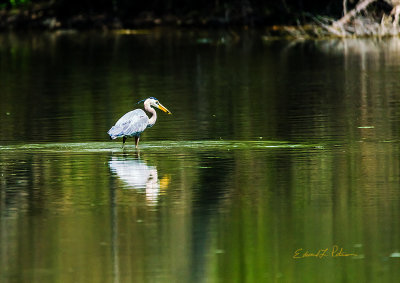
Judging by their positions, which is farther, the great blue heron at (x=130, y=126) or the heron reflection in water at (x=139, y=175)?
the great blue heron at (x=130, y=126)

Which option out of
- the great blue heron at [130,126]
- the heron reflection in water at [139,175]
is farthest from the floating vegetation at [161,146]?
the heron reflection in water at [139,175]

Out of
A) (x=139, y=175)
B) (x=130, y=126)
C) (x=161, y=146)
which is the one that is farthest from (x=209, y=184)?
(x=161, y=146)

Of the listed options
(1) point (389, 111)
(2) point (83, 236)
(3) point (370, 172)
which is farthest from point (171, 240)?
(1) point (389, 111)

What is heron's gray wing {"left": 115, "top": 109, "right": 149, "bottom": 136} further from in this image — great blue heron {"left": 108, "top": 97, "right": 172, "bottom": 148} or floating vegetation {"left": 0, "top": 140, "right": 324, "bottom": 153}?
floating vegetation {"left": 0, "top": 140, "right": 324, "bottom": 153}

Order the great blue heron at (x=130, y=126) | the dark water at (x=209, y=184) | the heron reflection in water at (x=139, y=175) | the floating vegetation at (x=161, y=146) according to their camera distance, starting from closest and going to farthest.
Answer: the dark water at (x=209, y=184) → the heron reflection in water at (x=139, y=175) → the floating vegetation at (x=161, y=146) → the great blue heron at (x=130, y=126)

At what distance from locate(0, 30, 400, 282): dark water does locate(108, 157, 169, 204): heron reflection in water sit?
0.01m

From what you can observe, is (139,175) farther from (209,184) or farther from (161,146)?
(161,146)

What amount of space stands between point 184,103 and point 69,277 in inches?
609

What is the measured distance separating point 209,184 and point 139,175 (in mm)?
1265

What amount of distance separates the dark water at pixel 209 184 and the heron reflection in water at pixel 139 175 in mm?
15

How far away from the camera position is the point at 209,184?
1356 cm

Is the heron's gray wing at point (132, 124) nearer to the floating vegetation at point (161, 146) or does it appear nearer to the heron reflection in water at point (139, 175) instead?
the floating vegetation at point (161, 146)

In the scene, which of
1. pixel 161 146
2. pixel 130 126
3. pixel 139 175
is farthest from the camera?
pixel 161 146

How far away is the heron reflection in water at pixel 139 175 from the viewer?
13.4m
